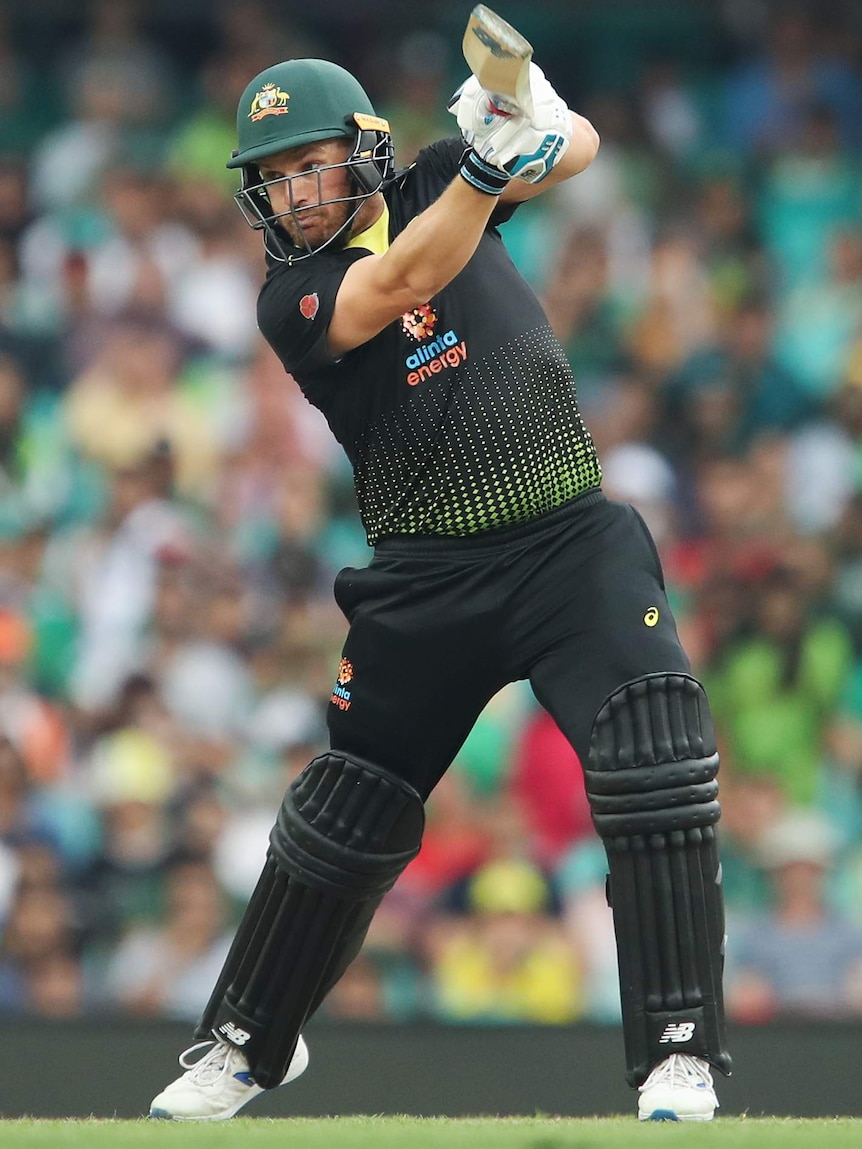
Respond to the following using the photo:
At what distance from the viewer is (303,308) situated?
12.3ft

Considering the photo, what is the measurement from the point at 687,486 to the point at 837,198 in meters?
1.78

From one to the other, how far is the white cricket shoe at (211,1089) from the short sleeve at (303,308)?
149 centimetres

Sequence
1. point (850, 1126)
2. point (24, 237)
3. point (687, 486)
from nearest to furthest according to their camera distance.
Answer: point (850, 1126) → point (687, 486) → point (24, 237)

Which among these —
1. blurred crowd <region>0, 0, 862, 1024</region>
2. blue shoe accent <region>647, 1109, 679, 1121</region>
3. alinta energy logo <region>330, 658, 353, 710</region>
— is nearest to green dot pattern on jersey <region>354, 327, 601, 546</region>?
alinta energy logo <region>330, 658, 353, 710</region>

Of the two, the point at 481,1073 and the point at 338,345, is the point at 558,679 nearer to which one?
the point at 338,345

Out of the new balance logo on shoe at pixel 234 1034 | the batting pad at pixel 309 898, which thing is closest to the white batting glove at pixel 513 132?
the batting pad at pixel 309 898

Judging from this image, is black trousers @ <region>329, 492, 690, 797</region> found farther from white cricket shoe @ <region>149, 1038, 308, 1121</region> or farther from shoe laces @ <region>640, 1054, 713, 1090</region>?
white cricket shoe @ <region>149, 1038, 308, 1121</region>

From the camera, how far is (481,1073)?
492cm

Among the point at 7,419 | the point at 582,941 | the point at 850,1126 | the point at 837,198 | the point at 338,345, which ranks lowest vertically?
the point at 850,1126

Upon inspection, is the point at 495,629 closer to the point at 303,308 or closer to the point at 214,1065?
the point at 303,308

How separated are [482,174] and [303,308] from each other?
0.50 metres

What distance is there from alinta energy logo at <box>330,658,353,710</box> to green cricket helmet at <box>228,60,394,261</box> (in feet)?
2.84

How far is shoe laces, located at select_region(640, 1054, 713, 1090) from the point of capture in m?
3.60

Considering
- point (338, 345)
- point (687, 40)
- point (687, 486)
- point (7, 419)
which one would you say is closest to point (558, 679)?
point (338, 345)
